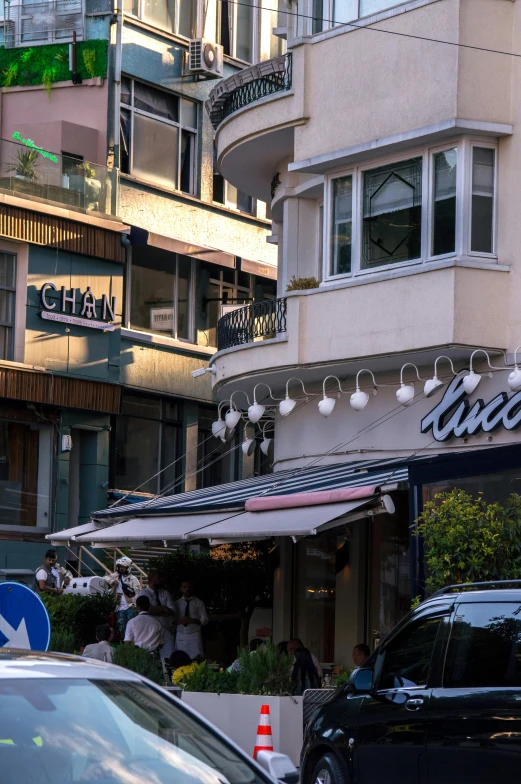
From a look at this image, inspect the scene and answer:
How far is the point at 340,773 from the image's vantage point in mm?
10547

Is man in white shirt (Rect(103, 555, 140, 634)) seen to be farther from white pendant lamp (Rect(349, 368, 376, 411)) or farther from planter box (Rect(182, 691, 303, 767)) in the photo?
planter box (Rect(182, 691, 303, 767))

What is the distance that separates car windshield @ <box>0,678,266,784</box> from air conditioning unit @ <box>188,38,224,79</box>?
2961cm

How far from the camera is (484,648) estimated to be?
30.8 ft

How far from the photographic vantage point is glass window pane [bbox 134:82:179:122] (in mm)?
33688

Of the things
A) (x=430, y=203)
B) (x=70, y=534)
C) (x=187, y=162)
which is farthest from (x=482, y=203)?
(x=187, y=162)

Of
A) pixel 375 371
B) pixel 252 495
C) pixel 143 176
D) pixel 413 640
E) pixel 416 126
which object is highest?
pixel 143 176

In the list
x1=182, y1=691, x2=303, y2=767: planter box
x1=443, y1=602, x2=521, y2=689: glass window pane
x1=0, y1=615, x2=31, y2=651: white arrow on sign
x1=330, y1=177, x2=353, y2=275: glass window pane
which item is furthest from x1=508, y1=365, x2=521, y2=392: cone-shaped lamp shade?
x1=0, y1=615, x2=31, y2=651: white arrow on sign

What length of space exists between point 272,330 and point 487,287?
3.86m

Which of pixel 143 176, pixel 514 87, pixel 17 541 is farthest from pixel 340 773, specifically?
pixel 143 176

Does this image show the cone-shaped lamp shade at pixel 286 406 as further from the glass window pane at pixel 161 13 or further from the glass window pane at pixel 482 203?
the glass window pane at pixel 161 13

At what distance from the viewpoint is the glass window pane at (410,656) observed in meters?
9.93

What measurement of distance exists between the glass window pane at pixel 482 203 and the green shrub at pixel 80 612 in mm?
8374

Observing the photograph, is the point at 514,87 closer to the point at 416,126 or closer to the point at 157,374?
the point at 416,126

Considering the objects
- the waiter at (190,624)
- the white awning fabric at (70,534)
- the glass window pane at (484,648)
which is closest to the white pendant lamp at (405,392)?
→ the waiter at (190,624)
